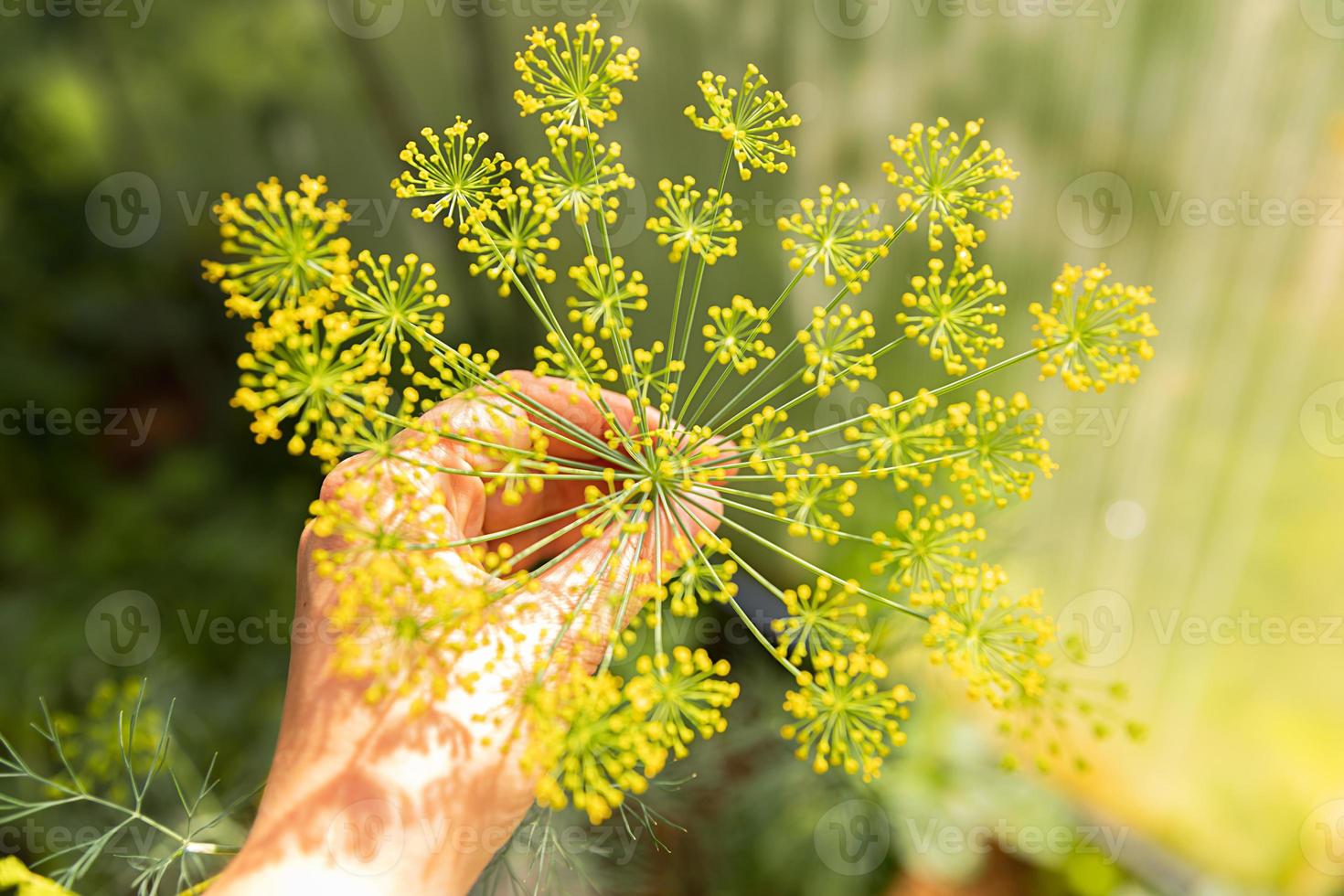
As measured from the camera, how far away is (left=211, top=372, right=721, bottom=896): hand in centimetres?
83

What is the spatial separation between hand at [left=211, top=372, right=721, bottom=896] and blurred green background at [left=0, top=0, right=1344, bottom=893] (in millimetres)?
871

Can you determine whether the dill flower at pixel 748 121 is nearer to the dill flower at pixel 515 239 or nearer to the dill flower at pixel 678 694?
the dill flower at pixel 515 239

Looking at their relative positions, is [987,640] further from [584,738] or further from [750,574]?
[584,738]

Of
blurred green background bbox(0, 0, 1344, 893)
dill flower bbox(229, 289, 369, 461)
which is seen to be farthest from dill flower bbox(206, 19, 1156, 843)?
blurred green background bbox(0, 0, 1344, 893)

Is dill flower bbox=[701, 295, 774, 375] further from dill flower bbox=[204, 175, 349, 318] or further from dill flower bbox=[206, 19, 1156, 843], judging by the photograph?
dill flower bbox=[204, 175, 349, 318]

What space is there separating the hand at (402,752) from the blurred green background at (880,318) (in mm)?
871

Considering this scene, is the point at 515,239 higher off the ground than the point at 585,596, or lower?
higher

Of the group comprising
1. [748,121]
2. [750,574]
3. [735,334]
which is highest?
[748,121]

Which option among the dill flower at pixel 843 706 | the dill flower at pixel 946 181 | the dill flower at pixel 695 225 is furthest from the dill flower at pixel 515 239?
the dill flower at pixel 843 706

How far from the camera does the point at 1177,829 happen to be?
2.33 metres

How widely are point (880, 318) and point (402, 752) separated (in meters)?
1.78

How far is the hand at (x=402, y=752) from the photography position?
→ 2.74 feet

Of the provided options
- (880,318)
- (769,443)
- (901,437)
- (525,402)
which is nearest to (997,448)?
(901,437)

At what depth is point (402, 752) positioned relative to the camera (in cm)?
87
